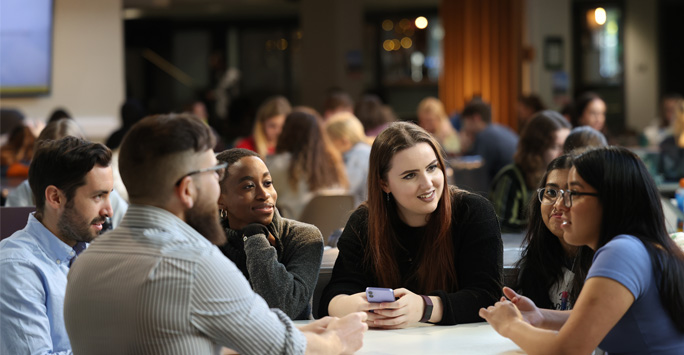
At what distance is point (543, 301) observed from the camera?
257 centimetres

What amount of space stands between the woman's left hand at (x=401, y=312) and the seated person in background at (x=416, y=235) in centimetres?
12

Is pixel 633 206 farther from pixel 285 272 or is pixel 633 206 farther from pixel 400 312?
pixel 285 272

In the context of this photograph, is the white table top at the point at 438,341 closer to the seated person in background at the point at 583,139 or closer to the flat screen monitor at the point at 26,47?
the seated person in background at the point at 583,139

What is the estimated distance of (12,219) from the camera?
305cm

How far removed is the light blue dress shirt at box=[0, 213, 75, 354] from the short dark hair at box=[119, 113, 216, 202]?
2.32 feet

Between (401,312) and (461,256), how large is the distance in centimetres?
35

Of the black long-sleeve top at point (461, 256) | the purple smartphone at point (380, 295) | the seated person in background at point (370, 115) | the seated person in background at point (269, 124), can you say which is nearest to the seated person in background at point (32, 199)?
the black long-sleeve top at point (461, 256)

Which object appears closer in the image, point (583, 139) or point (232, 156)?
point (232, 156)

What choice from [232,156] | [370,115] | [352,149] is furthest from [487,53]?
[232,156]

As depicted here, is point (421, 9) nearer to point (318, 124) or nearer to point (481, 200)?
point (318, 124)

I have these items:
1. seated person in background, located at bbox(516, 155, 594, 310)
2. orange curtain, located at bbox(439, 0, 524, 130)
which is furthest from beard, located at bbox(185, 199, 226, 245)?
orange curtain, located at bbox(439, 0, 524, 130)

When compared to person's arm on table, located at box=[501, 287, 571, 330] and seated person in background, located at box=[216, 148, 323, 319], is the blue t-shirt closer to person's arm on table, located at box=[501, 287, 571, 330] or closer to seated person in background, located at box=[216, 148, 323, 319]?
person's arm on table, located at box=[501, 287, 571, 330]

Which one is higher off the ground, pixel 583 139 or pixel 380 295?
pixel 583 139

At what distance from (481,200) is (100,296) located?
1.28 metres
